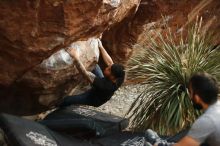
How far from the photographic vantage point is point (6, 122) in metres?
5.96

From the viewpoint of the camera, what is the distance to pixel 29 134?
19.6 ft

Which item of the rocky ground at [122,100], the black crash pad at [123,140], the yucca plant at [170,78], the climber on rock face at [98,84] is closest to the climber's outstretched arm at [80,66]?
the climber on rock face at [98,84]

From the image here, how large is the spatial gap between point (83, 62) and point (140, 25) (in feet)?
7.77

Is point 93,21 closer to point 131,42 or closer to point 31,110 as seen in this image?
point 31,110

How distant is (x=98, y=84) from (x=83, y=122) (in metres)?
0.66

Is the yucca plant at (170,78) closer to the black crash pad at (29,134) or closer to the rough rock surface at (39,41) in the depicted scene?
the rough rock surface at (39,41)

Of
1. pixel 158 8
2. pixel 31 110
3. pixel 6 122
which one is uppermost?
pixel 158 8

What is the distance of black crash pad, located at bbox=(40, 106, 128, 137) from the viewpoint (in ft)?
21.4

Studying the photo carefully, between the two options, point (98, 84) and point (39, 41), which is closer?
point (39, 41)

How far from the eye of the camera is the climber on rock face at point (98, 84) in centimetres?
704

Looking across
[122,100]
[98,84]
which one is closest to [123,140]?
[98,84]

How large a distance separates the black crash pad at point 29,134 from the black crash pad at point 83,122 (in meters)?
0.17

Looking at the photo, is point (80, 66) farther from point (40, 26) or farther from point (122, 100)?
point (122, 100)

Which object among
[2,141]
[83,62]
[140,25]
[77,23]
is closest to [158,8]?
[140,25]
